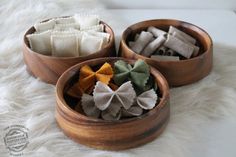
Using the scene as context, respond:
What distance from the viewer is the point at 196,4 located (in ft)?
3.40

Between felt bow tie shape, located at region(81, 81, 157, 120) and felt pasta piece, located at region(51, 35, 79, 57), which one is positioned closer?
felt bow tie shape, located at region(81, 81, 157, 120)

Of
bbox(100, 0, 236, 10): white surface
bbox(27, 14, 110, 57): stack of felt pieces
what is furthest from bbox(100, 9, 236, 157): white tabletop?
bbox(100, 0, 236, 10): white surface

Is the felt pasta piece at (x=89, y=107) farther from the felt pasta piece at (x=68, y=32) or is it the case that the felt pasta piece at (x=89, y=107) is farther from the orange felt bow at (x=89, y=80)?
the felt pasta piece at (x=68, y=32)

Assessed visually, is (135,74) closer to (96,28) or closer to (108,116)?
(108,116)

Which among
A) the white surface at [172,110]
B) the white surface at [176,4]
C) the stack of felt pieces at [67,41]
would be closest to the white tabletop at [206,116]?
the white surface at [172,110]

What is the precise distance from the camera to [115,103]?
587mm

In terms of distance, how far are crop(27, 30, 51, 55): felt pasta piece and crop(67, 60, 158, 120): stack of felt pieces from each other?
0.12m

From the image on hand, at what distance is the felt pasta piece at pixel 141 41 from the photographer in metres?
0.73

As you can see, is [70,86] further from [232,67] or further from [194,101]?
[232,67]

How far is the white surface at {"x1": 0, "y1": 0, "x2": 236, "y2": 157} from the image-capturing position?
56cm

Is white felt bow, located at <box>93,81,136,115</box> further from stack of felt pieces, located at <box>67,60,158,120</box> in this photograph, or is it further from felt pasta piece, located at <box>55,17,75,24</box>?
felt pasta piece, located at <box>55,17,75,24</box>

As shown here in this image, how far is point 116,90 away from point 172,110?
Answer: 111mm

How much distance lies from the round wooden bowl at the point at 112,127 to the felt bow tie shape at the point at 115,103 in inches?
0.7

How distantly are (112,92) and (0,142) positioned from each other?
19cm
